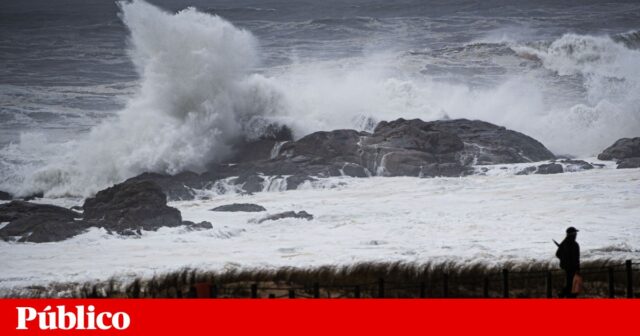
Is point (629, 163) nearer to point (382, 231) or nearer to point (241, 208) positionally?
point (382, 231)

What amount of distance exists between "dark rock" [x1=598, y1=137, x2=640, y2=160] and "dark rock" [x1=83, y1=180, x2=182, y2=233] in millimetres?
14101

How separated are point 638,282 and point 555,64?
38.8 meters

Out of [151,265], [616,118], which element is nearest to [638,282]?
[151,265]

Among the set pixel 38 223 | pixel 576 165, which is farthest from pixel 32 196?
pixel 576 165

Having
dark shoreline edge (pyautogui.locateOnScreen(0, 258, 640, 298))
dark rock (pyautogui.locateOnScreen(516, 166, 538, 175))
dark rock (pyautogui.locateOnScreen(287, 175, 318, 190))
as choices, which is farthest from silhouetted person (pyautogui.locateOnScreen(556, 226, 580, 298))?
dark rock (pyautogui.locateOnScreen(516, 166, 538, 175))

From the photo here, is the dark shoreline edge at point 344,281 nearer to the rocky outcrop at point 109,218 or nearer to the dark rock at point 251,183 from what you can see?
the rocky outcrop at point 109,218

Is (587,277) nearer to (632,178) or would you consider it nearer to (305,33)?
(632,178)

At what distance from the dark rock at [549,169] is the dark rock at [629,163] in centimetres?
163

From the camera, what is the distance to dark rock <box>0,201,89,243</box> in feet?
79.4

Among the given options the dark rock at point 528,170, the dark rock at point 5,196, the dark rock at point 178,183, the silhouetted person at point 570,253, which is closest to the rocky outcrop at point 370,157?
the dark rock at point 178,183

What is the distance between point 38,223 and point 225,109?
13.1 metres

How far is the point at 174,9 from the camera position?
219 ft

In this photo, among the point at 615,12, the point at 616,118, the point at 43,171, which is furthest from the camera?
the point at 615,12

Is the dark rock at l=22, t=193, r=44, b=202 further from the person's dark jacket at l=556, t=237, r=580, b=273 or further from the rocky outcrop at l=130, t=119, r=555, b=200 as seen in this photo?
the person's dark jacket at l=556, t=237, r=580, b=273
